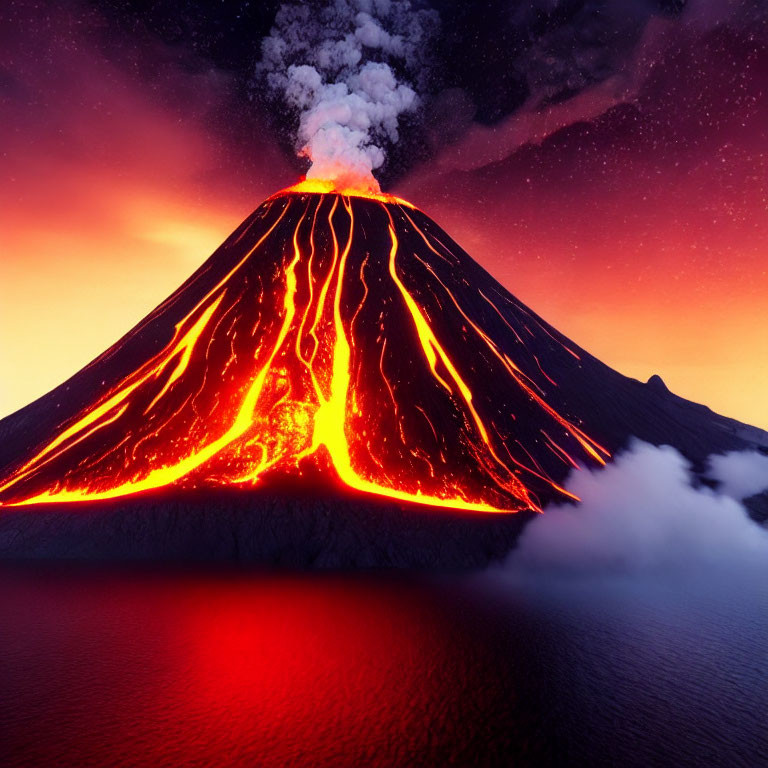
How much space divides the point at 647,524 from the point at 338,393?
11499 mm

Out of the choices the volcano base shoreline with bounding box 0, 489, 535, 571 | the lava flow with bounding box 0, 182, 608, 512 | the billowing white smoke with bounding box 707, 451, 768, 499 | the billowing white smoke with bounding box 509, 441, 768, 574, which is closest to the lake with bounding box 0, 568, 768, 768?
the volcano base shoreline with bounding box 0, 489, 535, 571

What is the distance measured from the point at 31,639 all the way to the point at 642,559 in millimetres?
16048

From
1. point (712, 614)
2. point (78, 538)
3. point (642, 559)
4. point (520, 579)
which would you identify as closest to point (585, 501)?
point (642, 559)

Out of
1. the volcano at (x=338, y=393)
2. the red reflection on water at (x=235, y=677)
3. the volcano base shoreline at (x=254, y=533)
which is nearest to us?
the red reflection on water at (x=235, y=677)

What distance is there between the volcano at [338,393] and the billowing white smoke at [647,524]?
1075 millimetres

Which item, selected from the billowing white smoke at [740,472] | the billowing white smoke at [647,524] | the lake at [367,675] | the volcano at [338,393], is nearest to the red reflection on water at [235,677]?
the lake at [367,675]

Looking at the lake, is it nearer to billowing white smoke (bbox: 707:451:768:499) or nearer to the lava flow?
the lava flow

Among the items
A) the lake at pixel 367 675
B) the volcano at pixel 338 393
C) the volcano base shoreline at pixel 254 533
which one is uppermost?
the volcano at pixel 338 393

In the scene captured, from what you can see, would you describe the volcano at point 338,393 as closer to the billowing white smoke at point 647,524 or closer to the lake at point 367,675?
the billowing white smoke at point 647,524

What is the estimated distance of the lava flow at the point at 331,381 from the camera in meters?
18.2

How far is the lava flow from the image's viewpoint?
1820 centimetres

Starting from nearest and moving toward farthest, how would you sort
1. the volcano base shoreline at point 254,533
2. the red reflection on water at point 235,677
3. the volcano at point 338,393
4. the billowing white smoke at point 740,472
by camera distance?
the red reflection on water at point 235,677 < the volcano base shoreline at point 254,533 < the volcano at point 338,393 < the billowing white smoke at point 740,472

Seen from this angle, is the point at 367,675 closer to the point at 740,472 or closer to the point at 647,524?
the point at 647,524

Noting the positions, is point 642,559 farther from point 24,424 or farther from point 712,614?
point 24,424
